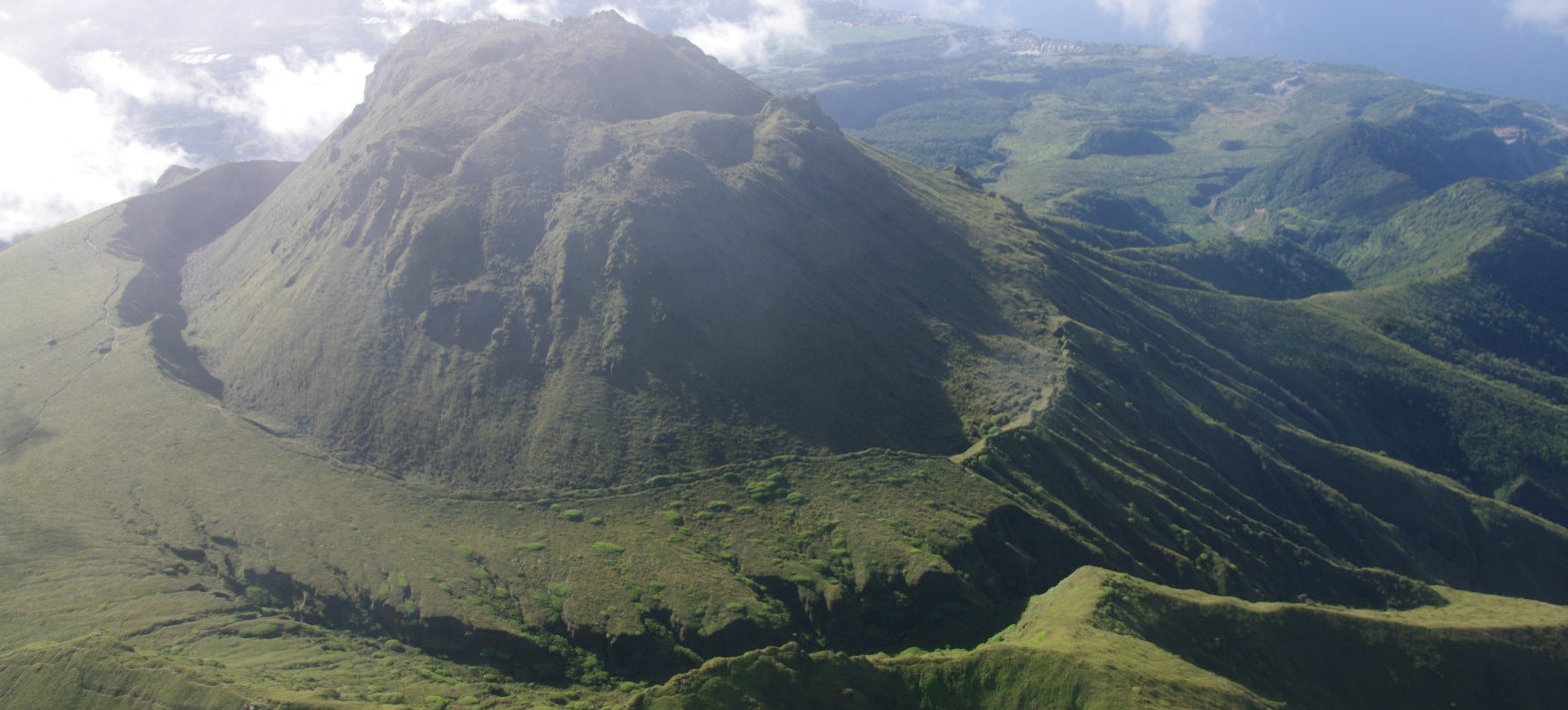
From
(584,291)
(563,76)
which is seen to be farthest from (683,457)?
(563,76)

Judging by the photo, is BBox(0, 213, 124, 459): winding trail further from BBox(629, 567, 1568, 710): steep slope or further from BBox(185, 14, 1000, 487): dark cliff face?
BBox(629, 567, 1568, 710): steep slope

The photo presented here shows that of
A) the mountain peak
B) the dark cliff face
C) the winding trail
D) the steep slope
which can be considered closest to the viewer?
the steep slope

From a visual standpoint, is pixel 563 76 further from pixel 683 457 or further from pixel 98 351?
pixel 683 457

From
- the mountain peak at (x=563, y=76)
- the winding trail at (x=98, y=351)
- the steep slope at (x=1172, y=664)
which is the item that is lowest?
the steep slope at (x=1172, y=664)

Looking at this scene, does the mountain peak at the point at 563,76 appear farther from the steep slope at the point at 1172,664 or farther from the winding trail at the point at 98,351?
the steep slope at the point at 1172,664

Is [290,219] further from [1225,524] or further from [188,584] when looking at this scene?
[1225,524]

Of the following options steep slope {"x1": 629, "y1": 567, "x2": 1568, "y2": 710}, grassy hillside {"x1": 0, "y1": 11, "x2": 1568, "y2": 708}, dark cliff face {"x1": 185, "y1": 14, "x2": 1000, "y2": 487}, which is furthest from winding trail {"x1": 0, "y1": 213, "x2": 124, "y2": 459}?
steep slope {"x1": 629, "y1": 567, "x2": 1568, "y2": 710}

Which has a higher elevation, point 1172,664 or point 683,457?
point 683,457

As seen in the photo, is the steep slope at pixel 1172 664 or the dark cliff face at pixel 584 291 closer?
the steep slope at pixel 1172 664

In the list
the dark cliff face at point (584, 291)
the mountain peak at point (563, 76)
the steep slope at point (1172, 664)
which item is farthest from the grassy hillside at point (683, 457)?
the mountain peak at point (563, 76)

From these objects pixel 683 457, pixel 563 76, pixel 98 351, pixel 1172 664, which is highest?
pixel 563 76
